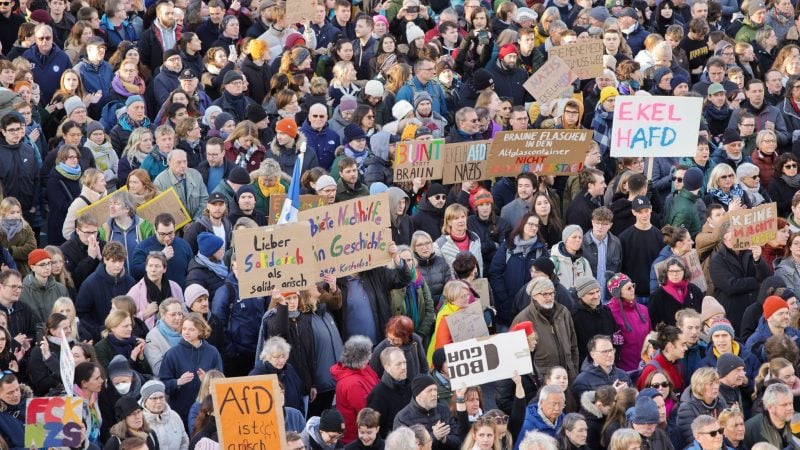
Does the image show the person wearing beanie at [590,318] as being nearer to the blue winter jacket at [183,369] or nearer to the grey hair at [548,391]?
the grey hair at [548,391]

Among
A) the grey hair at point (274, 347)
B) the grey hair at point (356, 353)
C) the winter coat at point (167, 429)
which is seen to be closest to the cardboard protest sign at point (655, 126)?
the grey hair at point (356, 353)

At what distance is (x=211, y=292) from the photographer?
50.9ft

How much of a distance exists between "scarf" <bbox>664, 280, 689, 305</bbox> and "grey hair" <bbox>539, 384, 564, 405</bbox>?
2.43m

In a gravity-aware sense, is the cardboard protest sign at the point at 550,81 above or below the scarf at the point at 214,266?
above

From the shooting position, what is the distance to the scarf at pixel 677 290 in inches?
631

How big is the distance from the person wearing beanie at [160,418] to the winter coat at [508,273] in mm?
3531

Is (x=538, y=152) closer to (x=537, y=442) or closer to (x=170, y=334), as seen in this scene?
(x=170, y=334)

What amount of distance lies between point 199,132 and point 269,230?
3.60 m

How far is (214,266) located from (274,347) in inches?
62.4

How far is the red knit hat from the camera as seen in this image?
1537cm

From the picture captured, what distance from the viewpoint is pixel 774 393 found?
46.5 ft

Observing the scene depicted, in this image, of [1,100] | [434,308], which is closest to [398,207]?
[434,308]

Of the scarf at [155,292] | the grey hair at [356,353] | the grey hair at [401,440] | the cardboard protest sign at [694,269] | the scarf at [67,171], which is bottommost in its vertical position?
the grey hair at [401,440]

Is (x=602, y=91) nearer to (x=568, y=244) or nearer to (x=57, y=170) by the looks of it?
(x=568, y=244)
